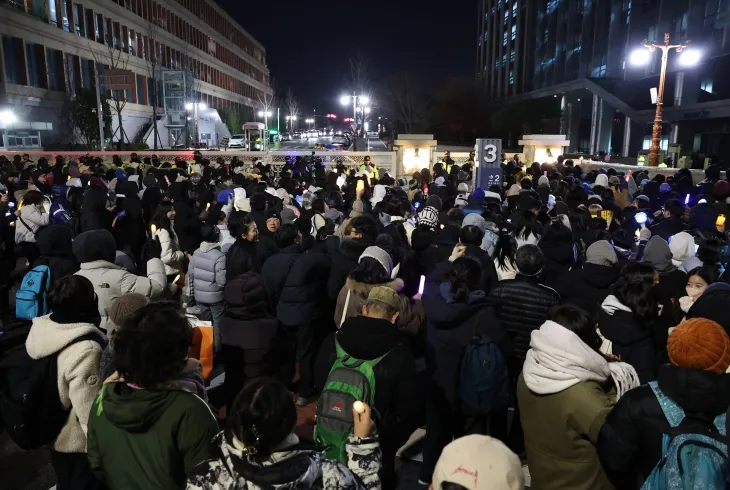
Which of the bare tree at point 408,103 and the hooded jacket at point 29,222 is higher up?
the bare tree at point 408,103

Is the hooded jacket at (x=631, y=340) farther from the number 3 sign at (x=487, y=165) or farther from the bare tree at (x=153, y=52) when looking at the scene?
the bare tree at (x=153, y=52)

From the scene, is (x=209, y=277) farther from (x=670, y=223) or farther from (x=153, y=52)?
(x=153, y=52)

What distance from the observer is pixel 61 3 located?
139ft

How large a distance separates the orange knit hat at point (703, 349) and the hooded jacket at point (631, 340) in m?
1.42

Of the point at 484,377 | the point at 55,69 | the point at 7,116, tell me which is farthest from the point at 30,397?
the point at 55,69

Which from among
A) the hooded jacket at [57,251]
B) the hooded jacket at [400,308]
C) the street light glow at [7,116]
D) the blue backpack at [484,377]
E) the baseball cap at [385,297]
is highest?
the street light glow at [7,116]

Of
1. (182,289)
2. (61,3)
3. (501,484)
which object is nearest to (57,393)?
(501,484)

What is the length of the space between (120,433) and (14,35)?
1699 inches

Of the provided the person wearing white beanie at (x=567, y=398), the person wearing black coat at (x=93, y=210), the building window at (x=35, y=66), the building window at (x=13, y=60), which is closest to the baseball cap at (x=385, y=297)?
the person wearing white beanie at (x=567, y=398)

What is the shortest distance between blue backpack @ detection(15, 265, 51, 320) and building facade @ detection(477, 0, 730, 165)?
38.5m

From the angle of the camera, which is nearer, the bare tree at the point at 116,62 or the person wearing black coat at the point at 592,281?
the person wearing black coat at the point at 592,281

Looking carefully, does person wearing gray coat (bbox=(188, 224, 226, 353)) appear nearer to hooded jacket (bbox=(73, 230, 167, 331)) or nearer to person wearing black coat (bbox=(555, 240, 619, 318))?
hooded jacket (bbox=(73, 230, 167, 331))

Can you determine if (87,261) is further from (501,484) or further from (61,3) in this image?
(61,3)

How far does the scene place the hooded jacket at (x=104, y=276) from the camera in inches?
178
